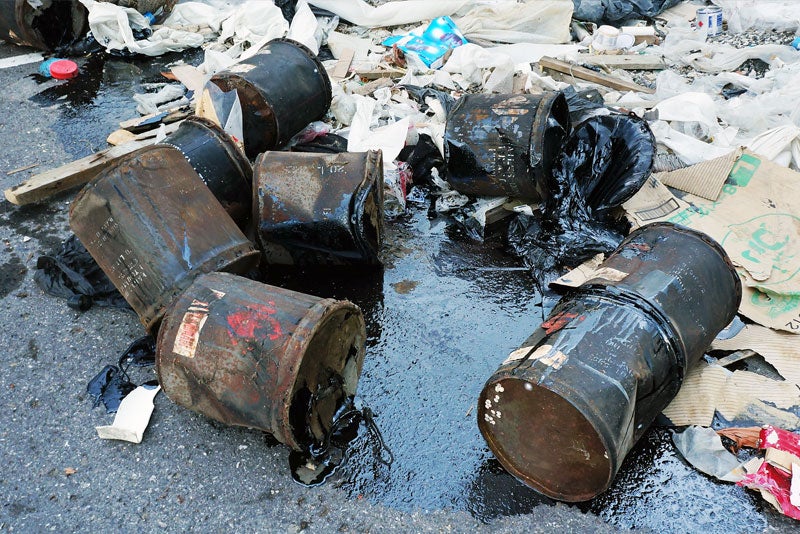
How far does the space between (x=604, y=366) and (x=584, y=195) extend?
5.44 ft

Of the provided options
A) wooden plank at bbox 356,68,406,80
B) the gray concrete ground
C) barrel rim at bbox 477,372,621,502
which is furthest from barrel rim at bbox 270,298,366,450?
wooden plank at bbox 356,68,406,80

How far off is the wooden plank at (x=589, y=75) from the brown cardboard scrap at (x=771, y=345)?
2.51 meters

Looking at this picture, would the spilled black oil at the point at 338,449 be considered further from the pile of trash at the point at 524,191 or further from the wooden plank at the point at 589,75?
the wooden plank at the point at 589,75

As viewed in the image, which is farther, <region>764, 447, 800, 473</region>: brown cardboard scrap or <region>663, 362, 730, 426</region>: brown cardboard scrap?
<region>663, 362, 730, 426</region>: brown cardboard scrap

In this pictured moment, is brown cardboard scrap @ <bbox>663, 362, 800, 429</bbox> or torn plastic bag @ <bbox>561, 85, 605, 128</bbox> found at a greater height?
torn plastic bag @ <bbox>561, 85, 605, 128</bbox>

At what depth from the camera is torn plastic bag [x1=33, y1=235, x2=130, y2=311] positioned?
3.16 meters

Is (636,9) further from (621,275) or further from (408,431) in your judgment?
(408,431)

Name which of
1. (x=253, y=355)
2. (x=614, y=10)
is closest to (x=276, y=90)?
(x=253, y=355)

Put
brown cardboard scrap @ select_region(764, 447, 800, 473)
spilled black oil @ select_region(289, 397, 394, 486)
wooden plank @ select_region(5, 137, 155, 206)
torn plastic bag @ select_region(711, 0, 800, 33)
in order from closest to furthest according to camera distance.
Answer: brown cardboard scrap @ select_region(764, 447, 800, 473) → spilled black oil @ select_region(289, 397, 394, 486) → wooden plank @ select_region(5, 137, 155, 206) → torn plastic bag @ select_region(711, 0, 800, 33)

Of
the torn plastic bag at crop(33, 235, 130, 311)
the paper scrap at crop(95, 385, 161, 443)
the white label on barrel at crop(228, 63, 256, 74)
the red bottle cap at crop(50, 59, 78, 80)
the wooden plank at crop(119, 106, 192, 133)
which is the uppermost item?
the white label on barrel at crop(228, 63, 256, 74)

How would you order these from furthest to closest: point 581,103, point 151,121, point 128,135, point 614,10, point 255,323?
point 614,10, point 151,121, point 128,135, point 581,103, point 255,323

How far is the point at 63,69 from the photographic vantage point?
5.31 meters

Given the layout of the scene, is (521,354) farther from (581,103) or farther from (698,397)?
(581,103)

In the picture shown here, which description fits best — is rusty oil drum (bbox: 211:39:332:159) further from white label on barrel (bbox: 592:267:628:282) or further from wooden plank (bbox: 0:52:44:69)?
wooden plank (bbox: 0:52:44:69)
